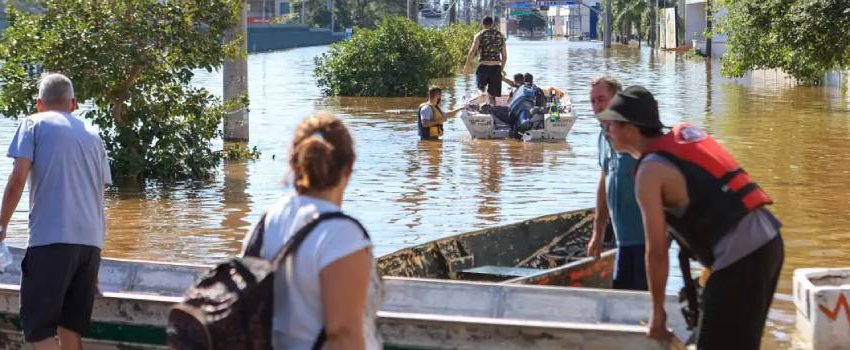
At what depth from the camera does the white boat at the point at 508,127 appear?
21469 mm

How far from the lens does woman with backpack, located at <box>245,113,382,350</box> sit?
12.0ft

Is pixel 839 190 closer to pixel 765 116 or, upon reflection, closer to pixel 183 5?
pixel 183 5

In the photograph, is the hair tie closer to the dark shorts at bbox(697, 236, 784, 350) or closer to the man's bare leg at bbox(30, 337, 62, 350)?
the dark shorts at bbox(697, 236, 784, 350)

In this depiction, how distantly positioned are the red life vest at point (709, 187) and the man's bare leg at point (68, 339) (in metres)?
3.00

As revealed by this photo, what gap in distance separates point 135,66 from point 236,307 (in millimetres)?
12030

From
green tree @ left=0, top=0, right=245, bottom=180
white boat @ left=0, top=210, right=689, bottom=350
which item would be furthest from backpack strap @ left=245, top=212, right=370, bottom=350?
green tree @ left=0, top=0, right=245, bottom=180

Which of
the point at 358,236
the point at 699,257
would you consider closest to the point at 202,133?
the point at 699,257

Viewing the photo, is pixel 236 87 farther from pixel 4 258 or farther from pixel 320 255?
pixel 320 255

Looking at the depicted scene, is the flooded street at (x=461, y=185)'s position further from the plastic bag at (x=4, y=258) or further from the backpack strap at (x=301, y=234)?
the plastic bag at (x=4, y=258)

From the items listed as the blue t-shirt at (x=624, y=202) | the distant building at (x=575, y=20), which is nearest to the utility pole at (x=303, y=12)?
the distant building at (x=575, y=20)

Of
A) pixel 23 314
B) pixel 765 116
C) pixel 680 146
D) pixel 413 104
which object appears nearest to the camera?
pixel 680 146

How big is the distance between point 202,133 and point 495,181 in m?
3.65

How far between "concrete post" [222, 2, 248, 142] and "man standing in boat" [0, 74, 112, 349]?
39.6 ft

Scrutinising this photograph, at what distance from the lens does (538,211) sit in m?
14.5
